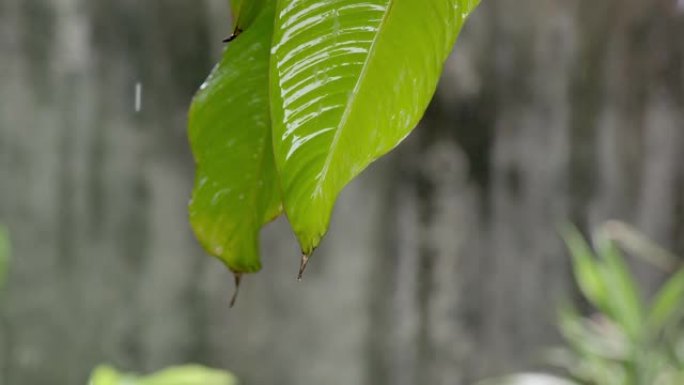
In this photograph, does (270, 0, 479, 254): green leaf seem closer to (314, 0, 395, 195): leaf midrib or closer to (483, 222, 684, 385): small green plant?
(314, 0, 395, 195): leaf midrib

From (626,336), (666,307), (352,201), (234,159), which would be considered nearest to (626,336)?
(626,336)

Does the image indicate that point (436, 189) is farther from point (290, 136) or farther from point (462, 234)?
point (290, 136)

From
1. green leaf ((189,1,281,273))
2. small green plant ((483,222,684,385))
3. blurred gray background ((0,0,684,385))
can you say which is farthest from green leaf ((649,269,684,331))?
green leaf ((189,1,281,273))

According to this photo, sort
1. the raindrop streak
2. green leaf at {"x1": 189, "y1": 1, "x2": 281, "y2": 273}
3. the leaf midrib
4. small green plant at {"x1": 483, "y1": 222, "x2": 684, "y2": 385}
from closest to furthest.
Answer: the leaf midrib < green leaf at {"x1": 189, "y1": 1, "x2": 281, "y2": 273} < small green plant at {"x1": 483, "y1": 222, "x2": 684, "y2": 385} < the raindrop streak

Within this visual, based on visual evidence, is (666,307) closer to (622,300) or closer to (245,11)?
(622,300)

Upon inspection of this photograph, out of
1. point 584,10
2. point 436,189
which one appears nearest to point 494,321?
point 436,189
